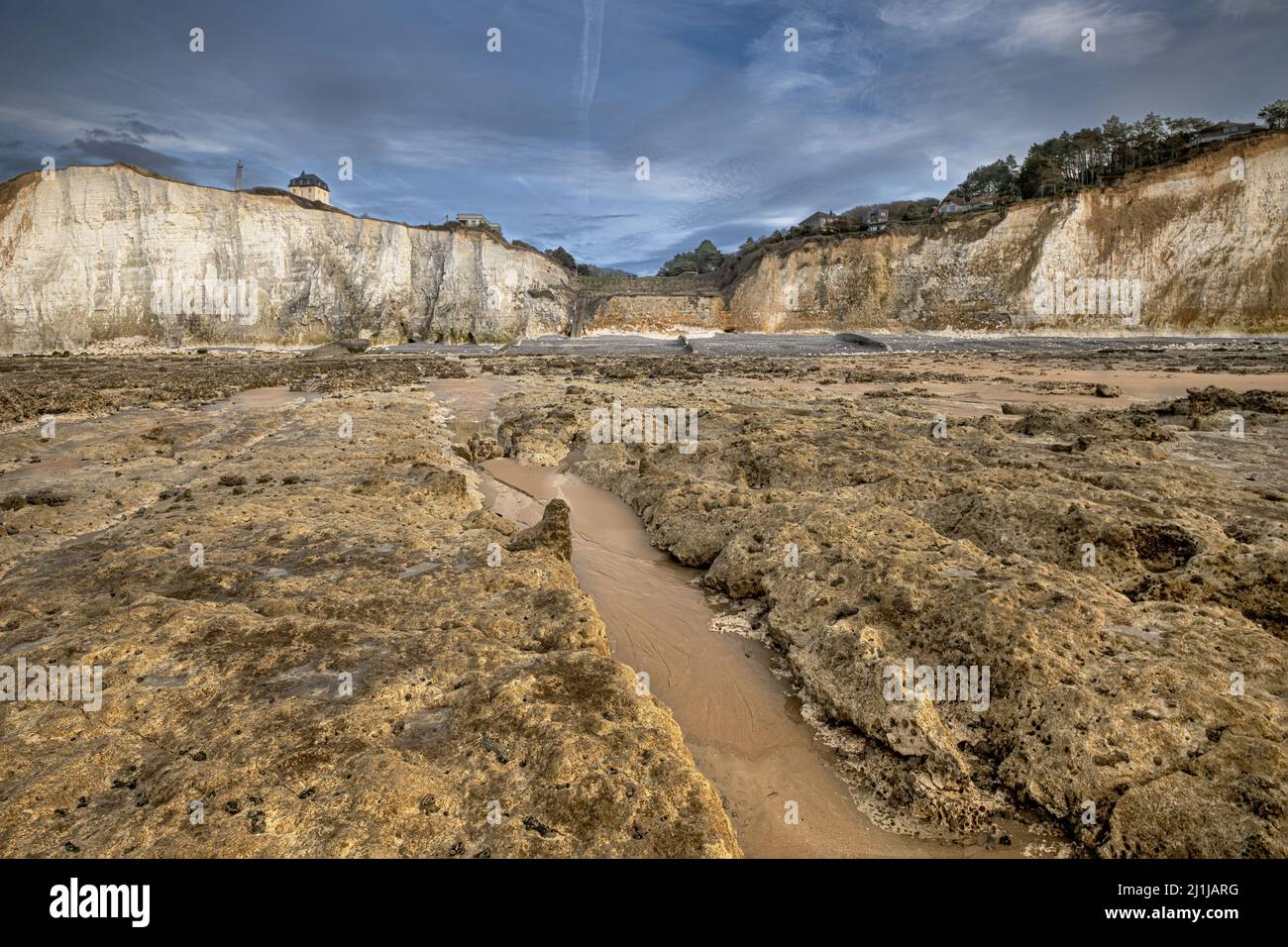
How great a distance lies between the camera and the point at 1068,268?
53375 millimetres

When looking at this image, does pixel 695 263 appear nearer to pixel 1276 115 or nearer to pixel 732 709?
pixel 1276 115

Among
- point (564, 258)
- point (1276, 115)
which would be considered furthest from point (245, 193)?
point (1276, 115)

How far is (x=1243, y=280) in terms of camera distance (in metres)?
47.2

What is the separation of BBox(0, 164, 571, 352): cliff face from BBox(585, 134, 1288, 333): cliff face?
13.6 meters

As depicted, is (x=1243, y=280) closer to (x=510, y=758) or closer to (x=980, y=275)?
(x=980, y=275)

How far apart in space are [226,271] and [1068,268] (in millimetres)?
75001

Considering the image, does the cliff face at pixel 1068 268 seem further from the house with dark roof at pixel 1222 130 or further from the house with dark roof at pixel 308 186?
the house with dark roof at pixel 308 186

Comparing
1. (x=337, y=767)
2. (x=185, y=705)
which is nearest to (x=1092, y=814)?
(x=337, y=767)

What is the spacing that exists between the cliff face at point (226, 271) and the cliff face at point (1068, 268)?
13.6 m

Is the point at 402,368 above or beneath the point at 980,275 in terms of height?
beneath

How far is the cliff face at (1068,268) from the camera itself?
4688 centimetres

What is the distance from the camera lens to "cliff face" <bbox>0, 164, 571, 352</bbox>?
45.7 metres

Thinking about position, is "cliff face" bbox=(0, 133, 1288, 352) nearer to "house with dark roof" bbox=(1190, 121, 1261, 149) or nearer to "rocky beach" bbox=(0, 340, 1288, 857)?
"house with dark roof" bbox=(1190, 121, 1261, 149)
